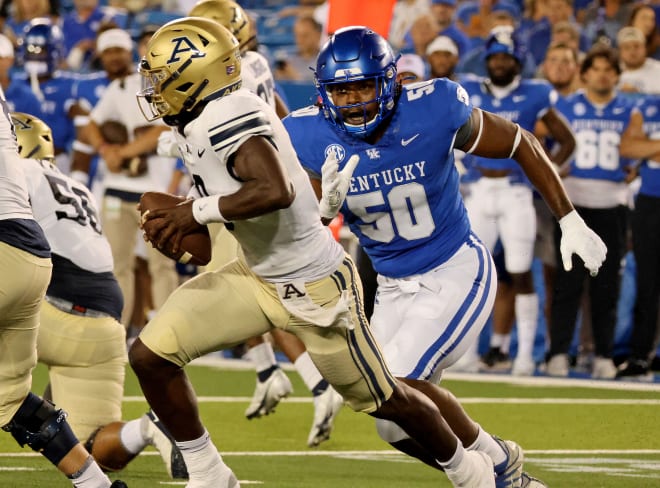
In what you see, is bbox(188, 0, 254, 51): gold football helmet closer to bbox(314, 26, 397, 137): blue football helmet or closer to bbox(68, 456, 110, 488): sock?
bbox(314, 26, 397, 137): blue football helmet

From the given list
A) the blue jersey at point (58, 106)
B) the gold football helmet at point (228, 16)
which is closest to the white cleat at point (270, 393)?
the gold football helmet at point (228, 16)

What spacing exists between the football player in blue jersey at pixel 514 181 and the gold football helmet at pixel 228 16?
247 centimetres

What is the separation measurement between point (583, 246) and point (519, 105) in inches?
165

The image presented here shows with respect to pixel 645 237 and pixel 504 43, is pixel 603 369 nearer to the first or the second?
pixel 645 237

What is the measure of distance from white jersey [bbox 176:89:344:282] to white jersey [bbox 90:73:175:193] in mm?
5130

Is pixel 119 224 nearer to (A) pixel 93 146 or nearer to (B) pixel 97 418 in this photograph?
(A) pixel 93 146

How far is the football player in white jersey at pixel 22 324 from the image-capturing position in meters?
4.66

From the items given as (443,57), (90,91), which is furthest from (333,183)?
(90,91)

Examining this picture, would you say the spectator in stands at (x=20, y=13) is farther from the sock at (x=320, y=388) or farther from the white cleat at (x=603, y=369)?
the sock at (x=320, y=388)

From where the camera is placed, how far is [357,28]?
531 cm

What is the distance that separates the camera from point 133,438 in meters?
5.73

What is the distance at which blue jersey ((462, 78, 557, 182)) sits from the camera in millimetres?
9148

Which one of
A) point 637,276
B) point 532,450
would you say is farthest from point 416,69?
point 532,450

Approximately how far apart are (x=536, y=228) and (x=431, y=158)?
4.68 metres
